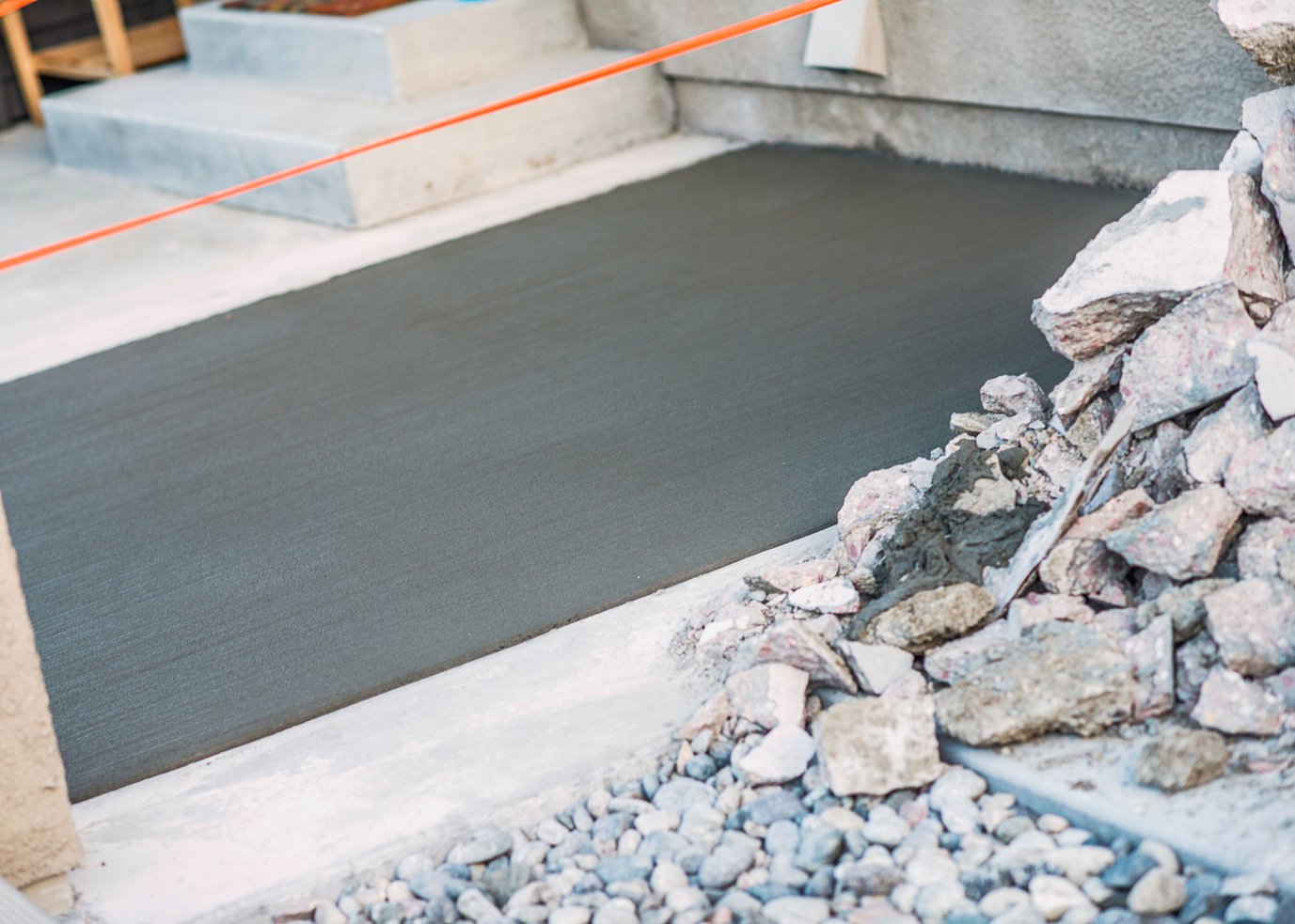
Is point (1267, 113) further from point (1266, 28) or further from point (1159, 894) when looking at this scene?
point (1159, 894)

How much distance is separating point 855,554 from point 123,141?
178 inches

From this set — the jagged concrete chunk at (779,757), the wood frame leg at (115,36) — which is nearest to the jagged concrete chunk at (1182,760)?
the jagged concrete chunk at (779,757)

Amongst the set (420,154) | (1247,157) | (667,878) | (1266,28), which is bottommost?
(667,878)

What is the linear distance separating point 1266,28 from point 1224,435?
2.52ft

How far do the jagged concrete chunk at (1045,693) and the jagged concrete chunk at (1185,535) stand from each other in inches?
6.1

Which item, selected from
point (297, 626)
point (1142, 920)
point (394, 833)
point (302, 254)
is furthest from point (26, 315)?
point (1142, 920)

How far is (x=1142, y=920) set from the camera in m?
1.61

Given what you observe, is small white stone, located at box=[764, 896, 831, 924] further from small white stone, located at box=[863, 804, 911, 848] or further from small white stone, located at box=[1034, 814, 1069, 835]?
small white stone, located at box=[1034, 814, 1069, 835]

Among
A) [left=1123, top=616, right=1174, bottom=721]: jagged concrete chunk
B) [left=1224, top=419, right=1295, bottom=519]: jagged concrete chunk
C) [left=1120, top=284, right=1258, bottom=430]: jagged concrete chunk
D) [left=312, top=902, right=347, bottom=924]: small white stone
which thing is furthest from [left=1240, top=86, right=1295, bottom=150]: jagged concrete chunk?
[left=312, top=902, right=347, bottom=924]: small white stone

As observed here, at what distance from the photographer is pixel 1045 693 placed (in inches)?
74.7

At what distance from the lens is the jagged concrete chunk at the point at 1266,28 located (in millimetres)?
2416

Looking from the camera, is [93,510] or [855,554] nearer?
[855,554]

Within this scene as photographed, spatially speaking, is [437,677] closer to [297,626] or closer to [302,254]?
[297,626]

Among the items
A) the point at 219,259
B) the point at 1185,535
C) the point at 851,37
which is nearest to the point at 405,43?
the point at 219,259
